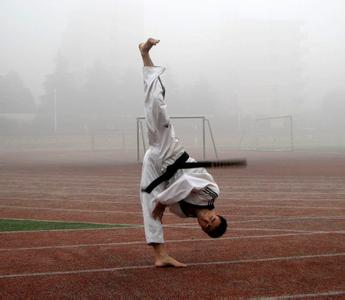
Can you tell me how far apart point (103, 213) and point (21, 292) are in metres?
5.47

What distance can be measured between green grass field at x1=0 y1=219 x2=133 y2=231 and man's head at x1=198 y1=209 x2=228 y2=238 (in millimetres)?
3728

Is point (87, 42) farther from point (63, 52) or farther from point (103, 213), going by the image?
point (103, 213)

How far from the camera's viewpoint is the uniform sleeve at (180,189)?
5.21 meters

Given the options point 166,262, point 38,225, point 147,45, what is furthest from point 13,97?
point 166,262

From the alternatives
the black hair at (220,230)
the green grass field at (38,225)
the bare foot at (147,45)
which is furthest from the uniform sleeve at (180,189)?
the green grass field at (38,225)

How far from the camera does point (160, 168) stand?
563 centimetres

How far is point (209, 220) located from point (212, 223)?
37 millimetres

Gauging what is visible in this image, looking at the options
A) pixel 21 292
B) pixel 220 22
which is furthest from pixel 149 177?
pixel 220 22

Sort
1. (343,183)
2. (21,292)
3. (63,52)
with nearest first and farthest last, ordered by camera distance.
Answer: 1. (21,292)
2. (343,183)
3. (63,52)

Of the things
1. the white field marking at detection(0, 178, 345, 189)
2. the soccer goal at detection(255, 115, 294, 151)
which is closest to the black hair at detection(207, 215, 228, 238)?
the white field marking at detection(0, 178, 345, 189)

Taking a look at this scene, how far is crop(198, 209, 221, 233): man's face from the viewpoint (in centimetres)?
514

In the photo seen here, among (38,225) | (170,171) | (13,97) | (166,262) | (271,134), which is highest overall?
(13,97)

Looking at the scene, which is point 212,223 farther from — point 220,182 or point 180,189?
point 220,182

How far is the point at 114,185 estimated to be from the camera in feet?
51.2
